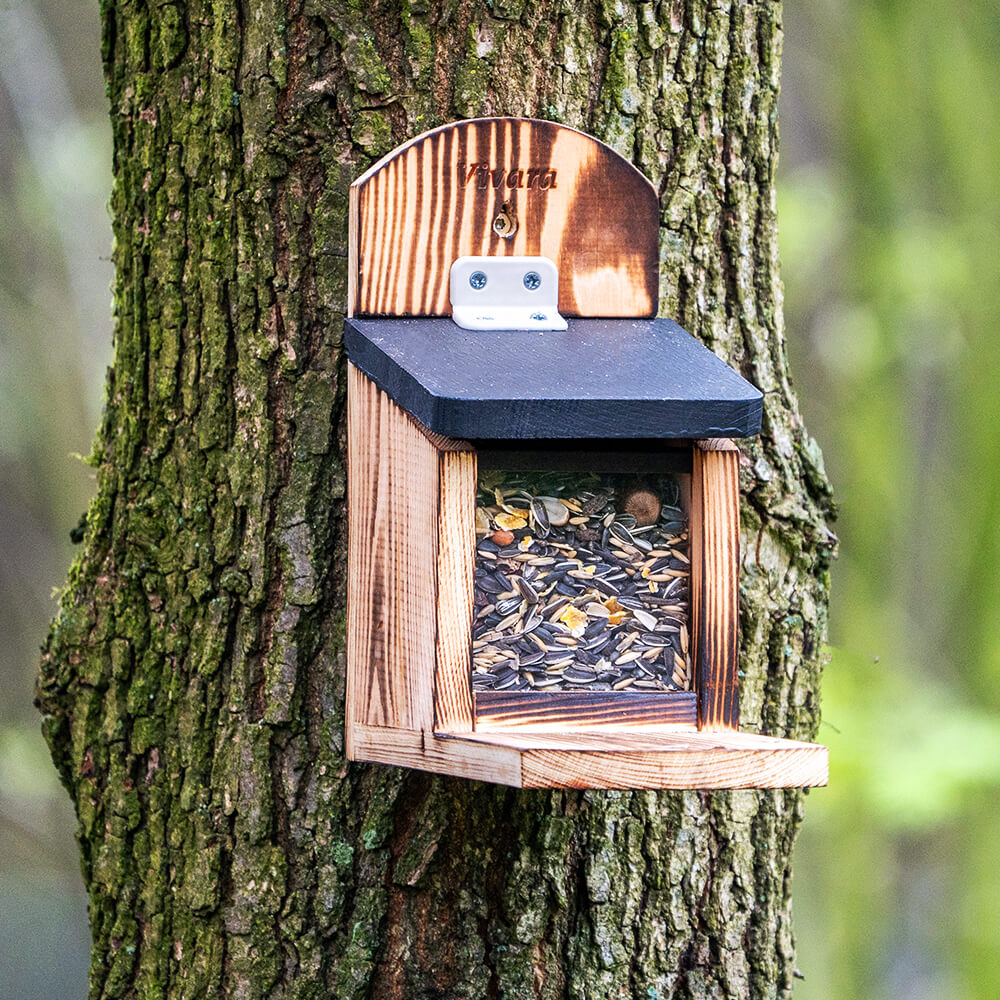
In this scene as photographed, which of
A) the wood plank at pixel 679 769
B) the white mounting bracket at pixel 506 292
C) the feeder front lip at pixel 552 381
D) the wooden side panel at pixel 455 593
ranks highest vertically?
the white mounting bracket at pixel 506 292

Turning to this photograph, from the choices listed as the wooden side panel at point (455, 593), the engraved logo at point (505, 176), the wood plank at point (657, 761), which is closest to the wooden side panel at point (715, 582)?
the wood plank at point (657, 761)

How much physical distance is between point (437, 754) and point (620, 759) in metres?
0.26

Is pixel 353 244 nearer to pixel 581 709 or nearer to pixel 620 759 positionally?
pixel 581 709

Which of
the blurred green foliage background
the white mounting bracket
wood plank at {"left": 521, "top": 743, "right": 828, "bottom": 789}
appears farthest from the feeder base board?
the blurred green foliage background

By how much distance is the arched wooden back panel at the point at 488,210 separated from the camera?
1724 mm

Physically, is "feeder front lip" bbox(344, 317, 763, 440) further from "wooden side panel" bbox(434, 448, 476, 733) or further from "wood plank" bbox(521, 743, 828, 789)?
"wood plank" bbox(521, 743, 828, 789)

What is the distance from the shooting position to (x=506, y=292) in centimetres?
176

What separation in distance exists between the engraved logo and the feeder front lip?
20cm

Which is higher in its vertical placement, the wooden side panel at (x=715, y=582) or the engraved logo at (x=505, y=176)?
the engraved logo at (x=505, y=176)

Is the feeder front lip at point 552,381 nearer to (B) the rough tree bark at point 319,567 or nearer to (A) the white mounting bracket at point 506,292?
(A) the white mounting bracket at point 506,292

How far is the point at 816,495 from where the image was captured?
2.04m

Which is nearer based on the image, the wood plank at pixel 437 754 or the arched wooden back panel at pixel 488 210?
the wood plank at pixel 437 754

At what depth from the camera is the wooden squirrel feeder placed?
57.7 inches

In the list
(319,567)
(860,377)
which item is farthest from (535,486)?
(860,377)
